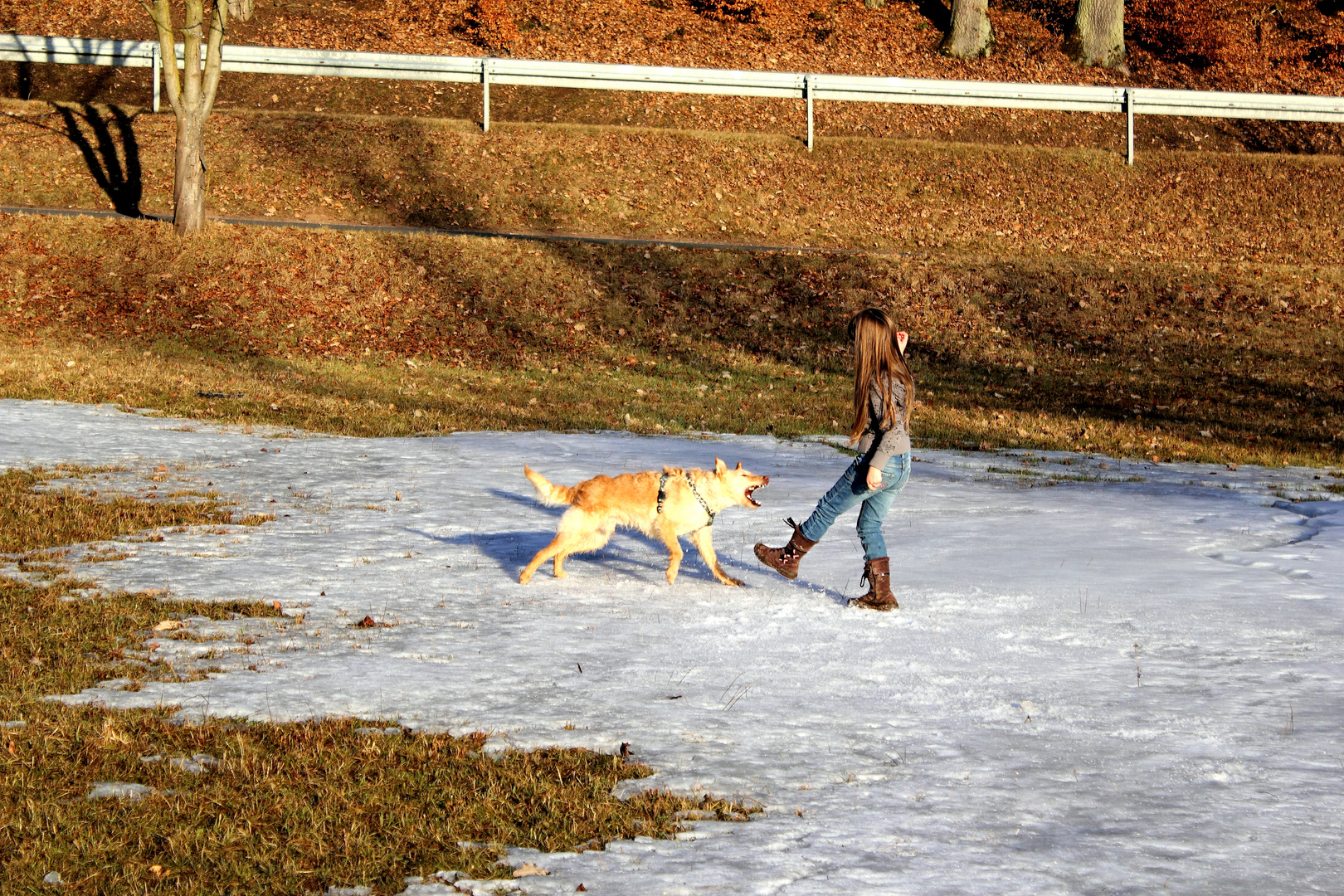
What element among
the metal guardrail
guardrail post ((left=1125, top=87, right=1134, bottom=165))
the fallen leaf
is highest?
A: the metal guardrail

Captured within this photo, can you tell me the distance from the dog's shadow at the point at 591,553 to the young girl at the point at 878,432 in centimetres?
126

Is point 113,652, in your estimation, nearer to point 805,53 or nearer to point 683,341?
point 683,341

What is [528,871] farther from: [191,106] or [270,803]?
[191,106]

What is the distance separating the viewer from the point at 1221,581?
8.23m

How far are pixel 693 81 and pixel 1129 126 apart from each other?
10112mm

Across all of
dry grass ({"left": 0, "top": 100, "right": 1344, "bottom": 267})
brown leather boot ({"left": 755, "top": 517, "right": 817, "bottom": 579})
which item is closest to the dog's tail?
brown leather boot ({"left": 755, "top": 517, "right": 817, "bottom": 579})

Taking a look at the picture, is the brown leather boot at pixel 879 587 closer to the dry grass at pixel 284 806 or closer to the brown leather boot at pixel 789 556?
the brown leather boot at pixel 789 556

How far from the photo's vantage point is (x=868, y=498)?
310 inches

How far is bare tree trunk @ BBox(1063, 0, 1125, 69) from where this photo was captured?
1355 inches

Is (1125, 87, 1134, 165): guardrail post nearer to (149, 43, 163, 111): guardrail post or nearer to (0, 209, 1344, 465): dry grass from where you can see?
(0, 209, 1344, 465): dry grass

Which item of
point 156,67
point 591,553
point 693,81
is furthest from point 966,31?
point 591,553

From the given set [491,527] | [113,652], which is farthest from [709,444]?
[113,652]

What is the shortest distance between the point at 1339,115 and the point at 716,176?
50.0 feet

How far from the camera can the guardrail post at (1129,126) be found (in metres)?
27.9
